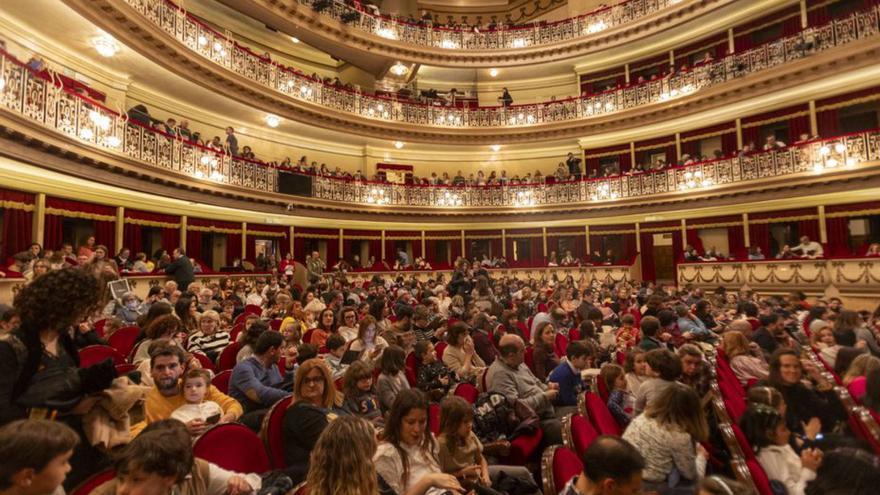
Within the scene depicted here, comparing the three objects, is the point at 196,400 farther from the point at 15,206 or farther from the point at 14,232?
the point at 15,206

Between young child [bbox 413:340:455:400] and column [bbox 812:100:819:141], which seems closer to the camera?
young child [bbox 413:340:455:400]

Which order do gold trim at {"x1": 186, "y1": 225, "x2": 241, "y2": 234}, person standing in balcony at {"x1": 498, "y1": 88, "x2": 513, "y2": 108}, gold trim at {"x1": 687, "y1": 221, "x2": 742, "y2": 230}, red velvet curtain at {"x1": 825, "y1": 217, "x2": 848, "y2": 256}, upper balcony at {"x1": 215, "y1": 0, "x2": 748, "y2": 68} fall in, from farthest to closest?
person standing in balcony at {"x1": 498, "y1": 88, "x2": 513, "y2": 108}
gold trim at {"x1": 687, "y1": 221, "x2": 742, "y2": 230}
upper balcony at {"x1": 215, "y1": 0, "x2": 748, "y2": 68}
gold trim at {"x1": 186, "y1": 225, "x2": 241, "y2": 234}
red velvet curtain at {"x1": 825, "y1": 217, "x2": 848, "y2": 256}

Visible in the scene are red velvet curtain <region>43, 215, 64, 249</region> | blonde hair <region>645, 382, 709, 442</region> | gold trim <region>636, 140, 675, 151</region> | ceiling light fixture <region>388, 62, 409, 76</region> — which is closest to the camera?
blonde hair <region>645, 382, 709, 442</region>

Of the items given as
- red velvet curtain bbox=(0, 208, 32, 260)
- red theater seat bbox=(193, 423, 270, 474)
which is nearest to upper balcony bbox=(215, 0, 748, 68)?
red velvet curtain bbox=(0, 208, 32, 260)

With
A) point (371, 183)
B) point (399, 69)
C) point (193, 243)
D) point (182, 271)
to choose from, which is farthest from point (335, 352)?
point (399, 69)

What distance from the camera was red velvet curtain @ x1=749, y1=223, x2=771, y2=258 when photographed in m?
14.8

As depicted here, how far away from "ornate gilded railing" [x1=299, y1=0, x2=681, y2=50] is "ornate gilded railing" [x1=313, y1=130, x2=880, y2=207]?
5.73 m

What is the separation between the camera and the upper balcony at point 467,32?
15188 millimetres

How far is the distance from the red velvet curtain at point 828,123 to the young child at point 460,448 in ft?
51.9

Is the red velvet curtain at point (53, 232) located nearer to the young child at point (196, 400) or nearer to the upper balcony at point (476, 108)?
the upper balcony at point (476, 108)

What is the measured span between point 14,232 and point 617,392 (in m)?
10.9

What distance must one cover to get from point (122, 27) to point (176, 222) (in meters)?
5.29

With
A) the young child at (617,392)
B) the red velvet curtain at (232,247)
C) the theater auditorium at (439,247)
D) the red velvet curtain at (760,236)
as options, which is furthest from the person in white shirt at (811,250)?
the red velvet curtain at (232,247)

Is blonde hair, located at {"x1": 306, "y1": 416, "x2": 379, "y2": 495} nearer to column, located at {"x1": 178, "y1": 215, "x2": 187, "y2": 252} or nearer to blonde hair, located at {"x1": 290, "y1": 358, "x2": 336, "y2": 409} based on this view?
Result: blonde hair, located at {"x1": 290, "y1": 358, "x2": 336, "y2": 409}
